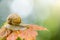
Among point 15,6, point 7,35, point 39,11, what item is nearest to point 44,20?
point 39,11

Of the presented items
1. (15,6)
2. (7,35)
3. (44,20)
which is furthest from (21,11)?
Result: (7,35)

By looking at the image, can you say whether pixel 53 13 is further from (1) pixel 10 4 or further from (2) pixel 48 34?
(1) pixel 10 4

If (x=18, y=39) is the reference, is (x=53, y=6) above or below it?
above

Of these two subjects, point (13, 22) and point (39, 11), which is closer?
point (13, 22)

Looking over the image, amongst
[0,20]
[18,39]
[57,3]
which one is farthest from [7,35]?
[57,3]

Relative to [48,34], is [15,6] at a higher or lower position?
higher

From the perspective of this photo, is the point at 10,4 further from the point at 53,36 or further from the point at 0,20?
the point at 53,36
